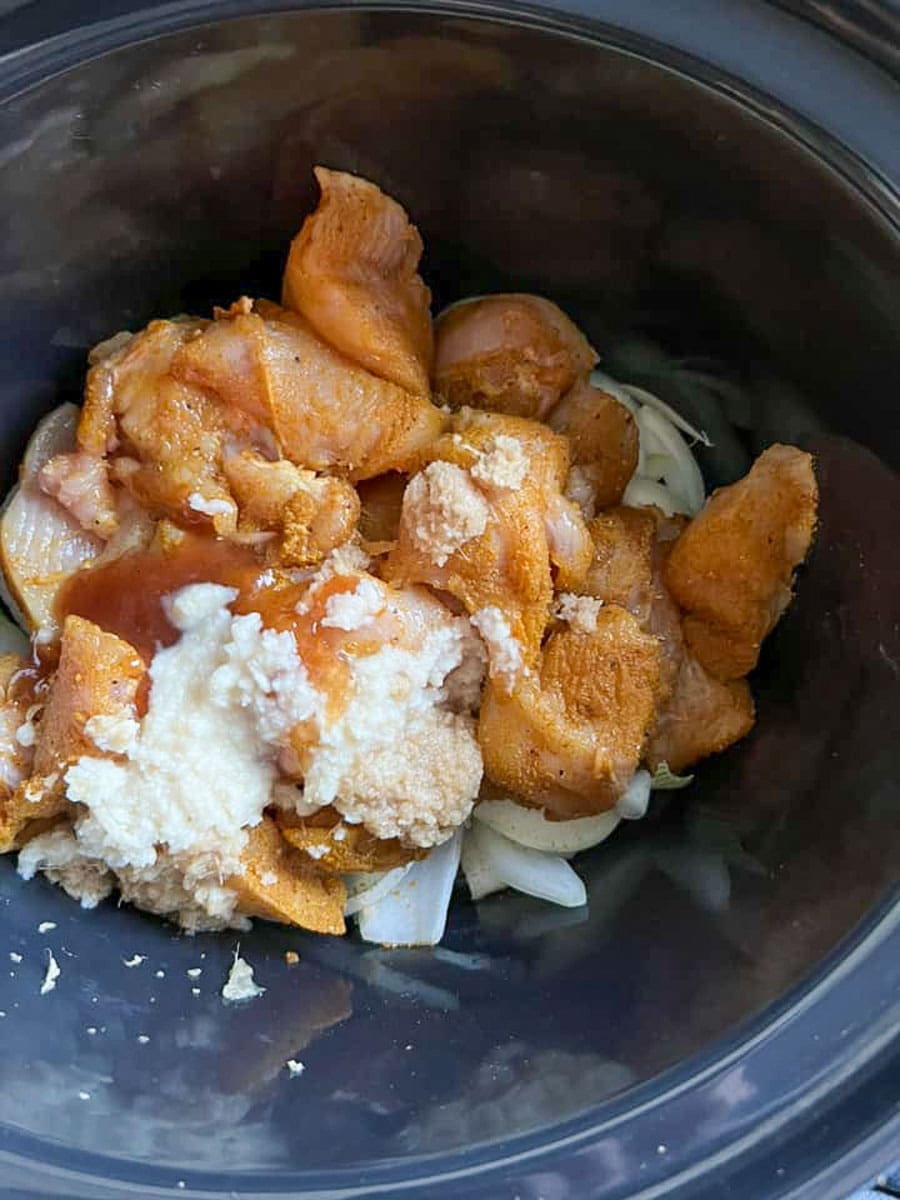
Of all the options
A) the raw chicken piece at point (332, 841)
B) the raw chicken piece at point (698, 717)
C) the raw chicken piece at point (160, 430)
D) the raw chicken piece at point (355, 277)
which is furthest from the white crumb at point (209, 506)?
the raw chicken piece at point (698, 717)

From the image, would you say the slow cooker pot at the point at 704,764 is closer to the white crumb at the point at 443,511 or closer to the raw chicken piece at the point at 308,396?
the raw chicken piece at the point at 308,396

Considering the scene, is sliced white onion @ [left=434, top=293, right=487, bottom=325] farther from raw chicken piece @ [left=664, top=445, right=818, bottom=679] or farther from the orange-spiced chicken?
raw chicken piece @ [left=664, top=445, right=818, bottom=679]

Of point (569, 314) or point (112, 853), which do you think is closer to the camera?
point (112, 853)

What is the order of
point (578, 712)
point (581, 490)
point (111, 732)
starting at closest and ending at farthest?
1. point (111, 732)
2. point (578, 712)
3. point (581, 490)

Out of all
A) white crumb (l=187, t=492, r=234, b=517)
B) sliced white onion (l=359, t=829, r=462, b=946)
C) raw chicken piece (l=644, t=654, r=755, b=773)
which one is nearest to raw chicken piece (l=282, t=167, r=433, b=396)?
white crumb (l=187, t=492, r=234, b=517)

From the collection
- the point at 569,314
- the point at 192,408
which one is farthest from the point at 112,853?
the point at 569,314

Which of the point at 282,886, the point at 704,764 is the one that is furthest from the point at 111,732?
the point at 704,764

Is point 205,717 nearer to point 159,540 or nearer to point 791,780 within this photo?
point 159,540

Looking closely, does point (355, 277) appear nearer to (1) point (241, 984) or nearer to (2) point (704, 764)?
(2) point (704, 764)
